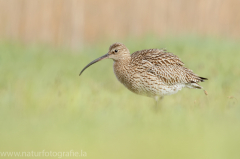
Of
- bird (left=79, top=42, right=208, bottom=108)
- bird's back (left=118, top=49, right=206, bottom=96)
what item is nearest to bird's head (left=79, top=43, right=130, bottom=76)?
bird (left=79, top=42, right=208, bottom=108)

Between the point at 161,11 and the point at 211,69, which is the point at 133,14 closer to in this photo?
the point at 161,11

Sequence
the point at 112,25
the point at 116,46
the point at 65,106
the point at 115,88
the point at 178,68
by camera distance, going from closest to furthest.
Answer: the point at 65,106 → the point at 116,46 → the point at 178,68 → the point at 115,88 → the point at 112,25

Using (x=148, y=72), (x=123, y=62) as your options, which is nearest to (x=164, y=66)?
(x=148, y=72)

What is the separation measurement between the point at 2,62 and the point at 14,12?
14.9 feet

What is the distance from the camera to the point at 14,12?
→ 13516 millimetres

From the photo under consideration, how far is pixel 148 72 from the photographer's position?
20.8ft

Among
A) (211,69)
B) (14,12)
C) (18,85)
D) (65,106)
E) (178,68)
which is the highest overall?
(14,12)

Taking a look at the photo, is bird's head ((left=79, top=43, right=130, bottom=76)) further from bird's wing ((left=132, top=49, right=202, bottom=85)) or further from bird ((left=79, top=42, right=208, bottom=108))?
bird's wing ((left=132, top=49, right=202, bottom=85))

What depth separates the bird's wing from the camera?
253 inches

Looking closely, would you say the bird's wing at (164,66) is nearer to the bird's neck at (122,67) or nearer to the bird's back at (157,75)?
the bird's back at (157,75)

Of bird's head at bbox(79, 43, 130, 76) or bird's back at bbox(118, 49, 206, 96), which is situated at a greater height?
bird's head at bbox(79, 43, 130, 76)

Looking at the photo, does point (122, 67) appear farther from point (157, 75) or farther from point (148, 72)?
point (157, 75)

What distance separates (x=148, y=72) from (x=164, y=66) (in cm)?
45

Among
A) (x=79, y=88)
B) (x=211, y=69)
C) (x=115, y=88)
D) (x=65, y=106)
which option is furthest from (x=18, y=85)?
(x=211, y=69)
